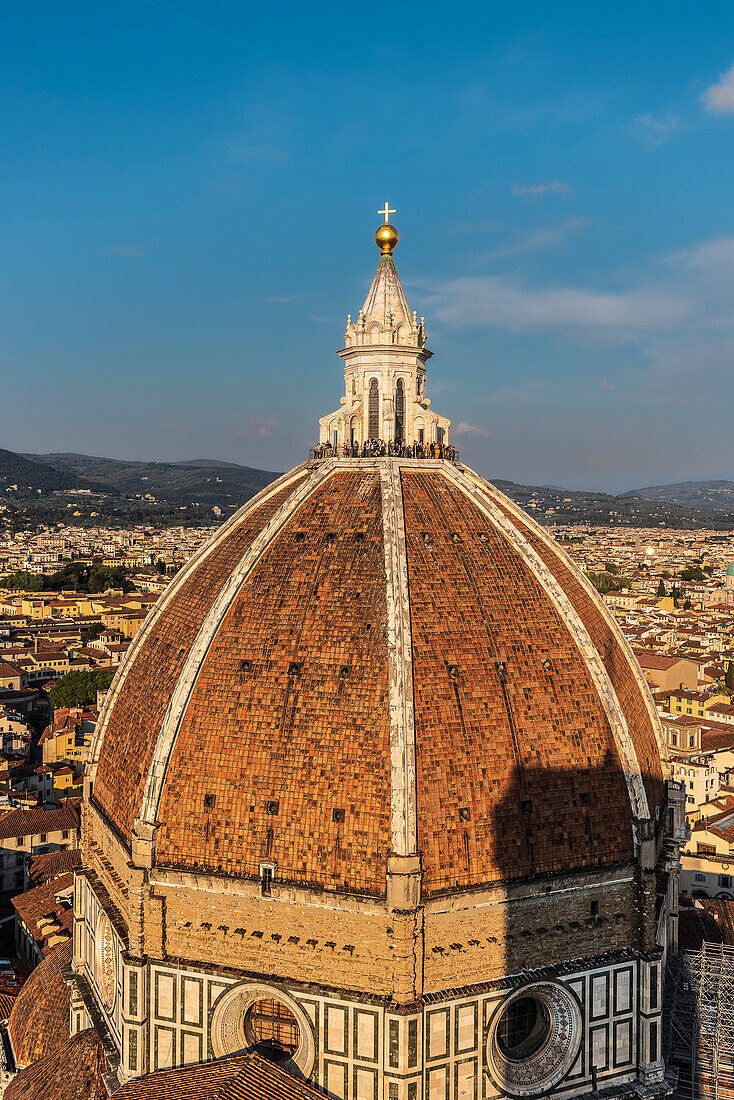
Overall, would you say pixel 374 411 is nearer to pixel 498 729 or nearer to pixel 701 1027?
pixel 498 729

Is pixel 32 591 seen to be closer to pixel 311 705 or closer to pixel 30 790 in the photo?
pixel 30 790

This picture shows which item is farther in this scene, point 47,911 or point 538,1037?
point 47,911

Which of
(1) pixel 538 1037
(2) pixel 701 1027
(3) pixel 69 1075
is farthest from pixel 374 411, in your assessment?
(2) pixel 701 1027

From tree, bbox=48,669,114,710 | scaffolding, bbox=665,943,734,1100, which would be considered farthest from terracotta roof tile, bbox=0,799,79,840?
scaffolding, bbox=665,943,734,1100

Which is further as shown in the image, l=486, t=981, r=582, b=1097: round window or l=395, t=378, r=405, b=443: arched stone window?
l=395, t=378, r=405, b=443: arched stone window

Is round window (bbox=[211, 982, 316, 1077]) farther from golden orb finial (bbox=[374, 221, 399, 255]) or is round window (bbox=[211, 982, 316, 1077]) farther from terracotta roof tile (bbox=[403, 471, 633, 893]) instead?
golden orb finial (bbox=[374, 221, 399, 255])
